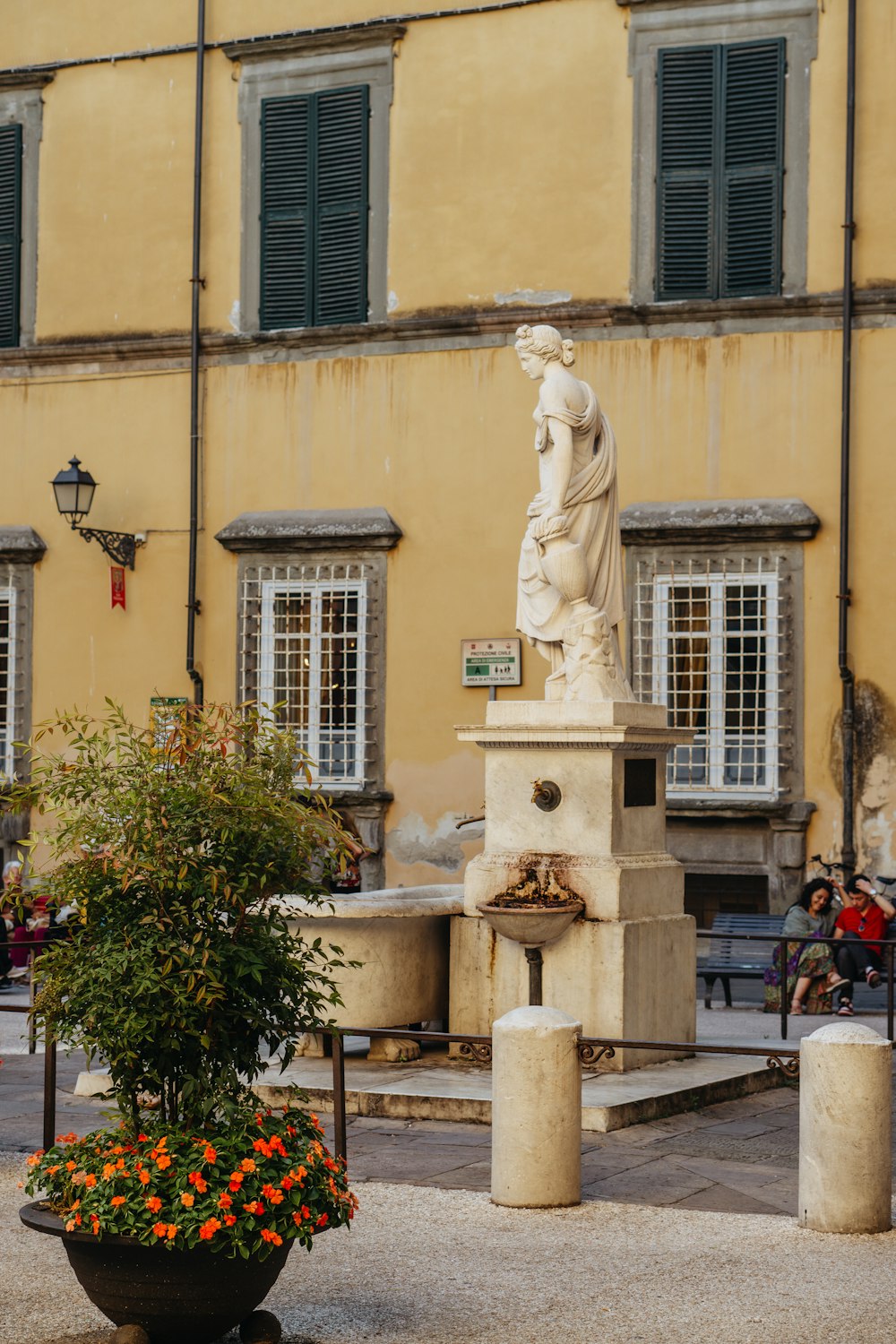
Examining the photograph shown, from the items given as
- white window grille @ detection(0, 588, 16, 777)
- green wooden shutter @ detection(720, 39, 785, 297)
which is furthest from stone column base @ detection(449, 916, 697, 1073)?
white window grille @ detection(0, 588, 16, 777)

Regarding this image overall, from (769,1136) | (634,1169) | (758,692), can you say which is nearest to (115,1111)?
(634,1169)

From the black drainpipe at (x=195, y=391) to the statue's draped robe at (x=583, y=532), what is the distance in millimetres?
8407

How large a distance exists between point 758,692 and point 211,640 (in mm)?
5282

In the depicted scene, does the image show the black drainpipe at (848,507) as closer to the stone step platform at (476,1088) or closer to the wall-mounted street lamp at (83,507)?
the stone step platform at (476,1088)

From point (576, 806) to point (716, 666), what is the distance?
6.96 meters

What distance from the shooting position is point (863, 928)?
1506 cm

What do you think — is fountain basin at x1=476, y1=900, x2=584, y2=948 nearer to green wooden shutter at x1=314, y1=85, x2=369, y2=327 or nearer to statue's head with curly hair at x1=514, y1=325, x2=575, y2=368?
statue's head with curly hair at x1=514, y1=325, x2=575, y2=368

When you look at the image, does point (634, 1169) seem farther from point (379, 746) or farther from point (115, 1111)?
point (379, 746)

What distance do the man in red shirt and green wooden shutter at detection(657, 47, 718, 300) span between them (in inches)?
220

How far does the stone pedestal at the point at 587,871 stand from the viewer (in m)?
10.5

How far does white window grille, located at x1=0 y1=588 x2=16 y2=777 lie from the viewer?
20.1 metres

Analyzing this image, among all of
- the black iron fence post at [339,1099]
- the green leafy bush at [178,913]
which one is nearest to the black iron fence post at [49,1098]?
the black iron fence post at [339,1099]

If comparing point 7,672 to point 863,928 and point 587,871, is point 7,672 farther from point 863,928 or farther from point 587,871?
point 587,871

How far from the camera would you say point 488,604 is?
18344 millimetres
